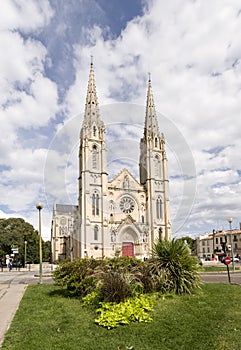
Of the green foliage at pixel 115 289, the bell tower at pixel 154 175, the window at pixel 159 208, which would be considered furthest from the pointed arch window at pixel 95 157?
the green foliage at pixel 115 289

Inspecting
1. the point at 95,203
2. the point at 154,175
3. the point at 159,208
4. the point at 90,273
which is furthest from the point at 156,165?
the point at 90,273

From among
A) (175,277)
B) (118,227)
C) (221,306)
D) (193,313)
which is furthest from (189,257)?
(118,227)

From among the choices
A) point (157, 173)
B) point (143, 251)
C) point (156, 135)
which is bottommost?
point (143, 251)

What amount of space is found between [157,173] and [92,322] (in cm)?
5792

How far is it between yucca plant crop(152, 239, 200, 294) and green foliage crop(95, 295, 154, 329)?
2555 mm

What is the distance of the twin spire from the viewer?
209 ft

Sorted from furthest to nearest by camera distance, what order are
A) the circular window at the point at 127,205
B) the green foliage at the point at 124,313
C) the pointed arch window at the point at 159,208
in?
the pointed arch window at the point at 159,208 < the circular window at the point at 127,205 < the green foliage at the point at 124,313

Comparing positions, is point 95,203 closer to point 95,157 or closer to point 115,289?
point 95,157

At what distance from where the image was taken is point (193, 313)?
828 centimetres

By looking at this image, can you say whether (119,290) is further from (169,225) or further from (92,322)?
(169,225)

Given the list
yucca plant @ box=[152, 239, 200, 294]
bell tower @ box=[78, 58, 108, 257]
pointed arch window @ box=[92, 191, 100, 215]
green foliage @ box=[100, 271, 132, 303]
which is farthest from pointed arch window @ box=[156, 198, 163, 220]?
green foliage @ box=[100, 271, 132, 303]

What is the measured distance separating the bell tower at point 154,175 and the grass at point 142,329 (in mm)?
50218

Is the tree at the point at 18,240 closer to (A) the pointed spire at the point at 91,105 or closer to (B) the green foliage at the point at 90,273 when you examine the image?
(A) the pointed spire at the point at 91,105

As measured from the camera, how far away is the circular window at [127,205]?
61066mm
